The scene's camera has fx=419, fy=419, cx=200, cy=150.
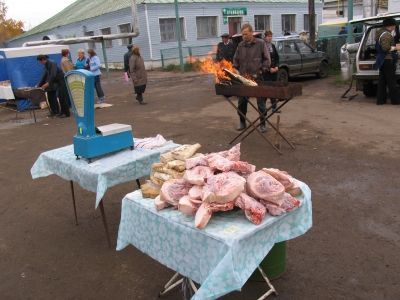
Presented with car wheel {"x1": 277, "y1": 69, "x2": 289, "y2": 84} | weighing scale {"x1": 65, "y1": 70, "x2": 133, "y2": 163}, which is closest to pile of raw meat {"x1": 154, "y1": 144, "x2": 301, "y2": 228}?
weighing scale {"x1": 65, "y1": 70, "x2": 133, "y2": 163}

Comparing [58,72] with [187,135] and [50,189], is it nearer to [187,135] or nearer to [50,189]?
[187,135]

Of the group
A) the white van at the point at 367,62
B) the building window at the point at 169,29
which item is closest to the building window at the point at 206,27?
the building window at the point at 169,29

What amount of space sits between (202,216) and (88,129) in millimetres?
1962

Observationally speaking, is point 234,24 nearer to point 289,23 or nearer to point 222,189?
point 289,23

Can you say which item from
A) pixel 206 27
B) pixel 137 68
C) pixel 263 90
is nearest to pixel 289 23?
pixel 206 27

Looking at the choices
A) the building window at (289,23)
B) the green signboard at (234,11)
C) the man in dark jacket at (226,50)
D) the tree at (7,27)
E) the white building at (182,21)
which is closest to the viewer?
the man in dark jacket at (226,50)

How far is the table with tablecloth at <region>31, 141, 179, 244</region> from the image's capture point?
3.72 metres

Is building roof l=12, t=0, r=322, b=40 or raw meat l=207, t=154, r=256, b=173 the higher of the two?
building roof l=12, t=0, r=322, b=40

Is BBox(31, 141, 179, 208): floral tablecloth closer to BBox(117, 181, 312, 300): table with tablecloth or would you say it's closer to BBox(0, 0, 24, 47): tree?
BBox(117, 181, 312, 300): table with tablecloth

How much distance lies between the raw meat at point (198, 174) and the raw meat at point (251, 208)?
0.91 feet

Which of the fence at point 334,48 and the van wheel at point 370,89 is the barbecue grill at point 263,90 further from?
the fence at point 334,48

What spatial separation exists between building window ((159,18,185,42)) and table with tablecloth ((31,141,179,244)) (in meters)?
23.7

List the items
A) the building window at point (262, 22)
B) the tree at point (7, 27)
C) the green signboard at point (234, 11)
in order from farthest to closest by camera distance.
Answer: the tree at point (7, 27), the building window at point (262, 22), the green signboard at point (234, 11)

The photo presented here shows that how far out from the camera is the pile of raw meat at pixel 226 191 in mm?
2508
